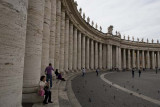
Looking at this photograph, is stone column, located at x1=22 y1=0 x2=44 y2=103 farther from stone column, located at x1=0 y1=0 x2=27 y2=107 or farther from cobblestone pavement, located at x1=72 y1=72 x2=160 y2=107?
cobblestone pavement, located at x1=72 y1=72 x2=160 y2=107

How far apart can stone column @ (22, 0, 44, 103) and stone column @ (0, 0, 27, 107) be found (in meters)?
2.69

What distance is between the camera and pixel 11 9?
400cm

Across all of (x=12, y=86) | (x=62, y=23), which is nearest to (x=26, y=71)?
(x=12, y=86)

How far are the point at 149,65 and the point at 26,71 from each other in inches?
3353

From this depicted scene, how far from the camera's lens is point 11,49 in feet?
13.4

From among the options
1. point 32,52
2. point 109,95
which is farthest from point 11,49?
point 109,95

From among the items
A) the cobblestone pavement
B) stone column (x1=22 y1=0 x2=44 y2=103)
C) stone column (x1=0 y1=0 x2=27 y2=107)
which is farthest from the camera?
the cobblestone pavement

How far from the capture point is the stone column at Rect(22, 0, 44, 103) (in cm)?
704

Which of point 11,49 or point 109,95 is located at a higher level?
point 11,49

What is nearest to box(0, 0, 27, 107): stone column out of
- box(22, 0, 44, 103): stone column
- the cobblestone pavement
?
box(22, 0, 44, 103): stone column

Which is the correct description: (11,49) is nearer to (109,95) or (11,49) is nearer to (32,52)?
(32,52)

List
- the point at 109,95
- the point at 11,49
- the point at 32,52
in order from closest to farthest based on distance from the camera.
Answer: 1. the point at 11,49
2. the point at 32,52
3. the point at 109,95

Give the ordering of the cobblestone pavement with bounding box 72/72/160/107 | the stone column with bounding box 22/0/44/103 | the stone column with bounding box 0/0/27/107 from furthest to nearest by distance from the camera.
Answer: the cobblestone pavement with bounding box 72/72/160/107, the stone column with bounding box 22/0/44/103, the stone column with bounding box 0/0/27/107

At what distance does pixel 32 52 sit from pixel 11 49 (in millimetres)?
3256
